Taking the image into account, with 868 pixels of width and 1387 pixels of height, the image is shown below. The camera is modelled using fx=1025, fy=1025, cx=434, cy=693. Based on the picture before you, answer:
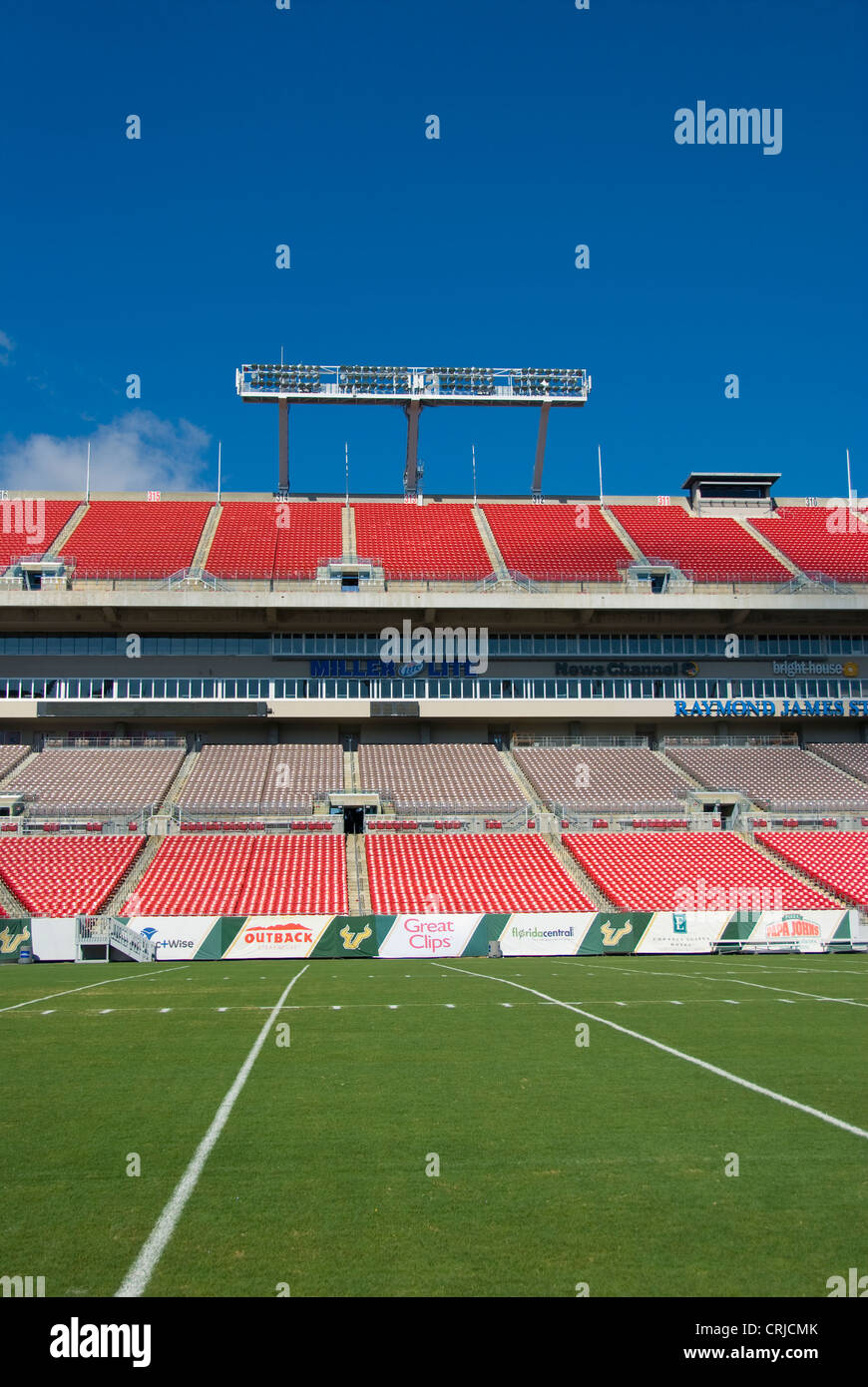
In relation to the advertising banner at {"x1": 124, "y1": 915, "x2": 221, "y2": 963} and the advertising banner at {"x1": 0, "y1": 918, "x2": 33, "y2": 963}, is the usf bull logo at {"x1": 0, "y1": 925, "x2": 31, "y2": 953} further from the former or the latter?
the advertising banner at {"x1": 124, "y1": 915, "x2": 221, "y2": 963}

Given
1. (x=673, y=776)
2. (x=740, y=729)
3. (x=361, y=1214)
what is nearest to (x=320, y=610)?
(x=673, y=776)

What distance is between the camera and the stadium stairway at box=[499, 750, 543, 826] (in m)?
41.2

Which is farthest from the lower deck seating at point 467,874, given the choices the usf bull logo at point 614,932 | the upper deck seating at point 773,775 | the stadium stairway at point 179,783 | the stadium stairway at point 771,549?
the stadium stairway at point 771,549

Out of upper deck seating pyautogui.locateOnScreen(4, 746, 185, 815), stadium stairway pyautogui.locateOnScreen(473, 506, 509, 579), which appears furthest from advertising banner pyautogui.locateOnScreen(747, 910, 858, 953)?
stadium stairway pyautogui.locateOnScreen(473, 506, 509, 579)

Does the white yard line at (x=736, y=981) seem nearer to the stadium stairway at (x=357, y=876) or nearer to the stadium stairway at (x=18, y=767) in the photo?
the stadium stairway at (x=357, y=876)

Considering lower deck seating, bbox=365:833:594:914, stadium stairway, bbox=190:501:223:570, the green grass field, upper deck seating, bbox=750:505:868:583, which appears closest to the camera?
the green grass field

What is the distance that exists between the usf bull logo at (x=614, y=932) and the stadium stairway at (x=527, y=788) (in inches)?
497

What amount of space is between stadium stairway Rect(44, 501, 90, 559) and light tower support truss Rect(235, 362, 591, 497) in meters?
11.0

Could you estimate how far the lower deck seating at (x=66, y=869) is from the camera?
32.0 meters

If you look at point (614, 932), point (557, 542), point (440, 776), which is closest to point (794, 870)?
point (614, 932)

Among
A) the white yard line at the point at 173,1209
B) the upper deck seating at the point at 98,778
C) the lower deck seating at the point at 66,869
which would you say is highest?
the white yard line at the point at 173,1209

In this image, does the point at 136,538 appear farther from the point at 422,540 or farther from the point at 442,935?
the point at 442,935

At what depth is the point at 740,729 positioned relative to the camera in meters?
50.5

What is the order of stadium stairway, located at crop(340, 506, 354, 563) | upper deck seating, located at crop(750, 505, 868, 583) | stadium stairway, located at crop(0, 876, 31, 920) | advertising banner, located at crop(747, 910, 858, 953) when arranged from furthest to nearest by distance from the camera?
upper deck seating, located at crop(750, 505, 868, 583) → stadium stairway, located at crop(340, 506, 354, 563) → stadium stairway, located at crop(0, 876, 31, 920) → advertising banner, located at crop(747, 910, 858, 953)
